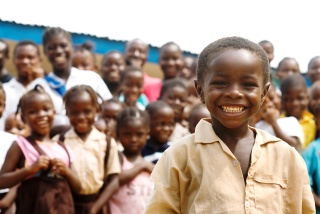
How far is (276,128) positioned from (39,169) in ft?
7.06

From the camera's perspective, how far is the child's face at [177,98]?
6.38m

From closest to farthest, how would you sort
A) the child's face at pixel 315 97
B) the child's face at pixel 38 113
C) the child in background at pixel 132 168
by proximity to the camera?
the child's face at pixel 38 113 → the child in background at pixel 132 168 → the child's face at pixel 315 97

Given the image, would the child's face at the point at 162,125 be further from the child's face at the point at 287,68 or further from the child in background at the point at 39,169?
the child's face at the point at 287,68

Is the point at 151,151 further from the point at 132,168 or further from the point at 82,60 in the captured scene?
the point at 82,60

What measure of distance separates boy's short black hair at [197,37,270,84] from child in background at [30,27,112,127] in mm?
3029

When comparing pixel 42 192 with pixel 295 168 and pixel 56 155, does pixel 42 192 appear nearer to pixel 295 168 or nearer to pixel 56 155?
pixel 56 155

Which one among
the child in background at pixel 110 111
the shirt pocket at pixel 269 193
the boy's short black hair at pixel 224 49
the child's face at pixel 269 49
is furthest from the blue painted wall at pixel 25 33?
the shirt pocket at pixel 269 193

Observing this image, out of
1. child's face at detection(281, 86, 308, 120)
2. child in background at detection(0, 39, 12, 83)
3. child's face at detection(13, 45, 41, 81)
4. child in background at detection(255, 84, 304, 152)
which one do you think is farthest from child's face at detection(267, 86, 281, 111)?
child in background at detection(0, 39, 12, 83)

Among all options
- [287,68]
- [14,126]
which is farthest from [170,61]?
[14,126]

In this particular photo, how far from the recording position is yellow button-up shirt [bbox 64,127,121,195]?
15.5 ft

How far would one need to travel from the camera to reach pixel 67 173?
14.6 feet

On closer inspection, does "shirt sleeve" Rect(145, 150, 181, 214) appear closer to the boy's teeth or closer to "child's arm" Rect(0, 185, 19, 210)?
the boy's teeth

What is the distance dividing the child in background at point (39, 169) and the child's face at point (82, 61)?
8.72 feet

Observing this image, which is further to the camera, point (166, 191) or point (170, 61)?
point (170, 61)
